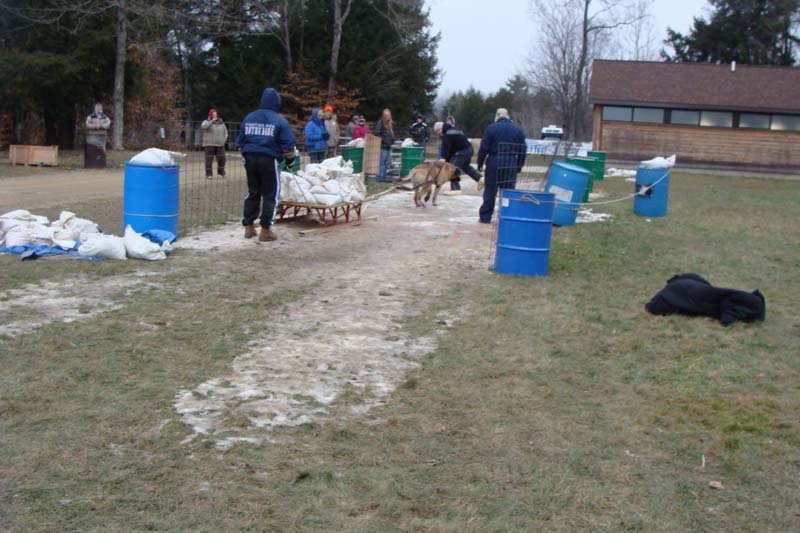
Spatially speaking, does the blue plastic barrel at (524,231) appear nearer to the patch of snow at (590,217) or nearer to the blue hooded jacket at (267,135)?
the blue hooded jacket at (267,135)

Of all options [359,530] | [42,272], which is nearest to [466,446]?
[359,530]

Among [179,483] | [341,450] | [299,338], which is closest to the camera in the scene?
[179,483]

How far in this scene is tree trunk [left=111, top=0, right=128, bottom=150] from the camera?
2957 centimetres

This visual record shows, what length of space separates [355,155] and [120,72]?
16598mm

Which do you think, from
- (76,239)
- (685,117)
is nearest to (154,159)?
(76,239)

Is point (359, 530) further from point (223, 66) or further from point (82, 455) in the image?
point (223, 66)

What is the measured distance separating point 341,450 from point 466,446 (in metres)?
0.68

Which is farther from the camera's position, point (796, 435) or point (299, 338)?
point (299, 338)

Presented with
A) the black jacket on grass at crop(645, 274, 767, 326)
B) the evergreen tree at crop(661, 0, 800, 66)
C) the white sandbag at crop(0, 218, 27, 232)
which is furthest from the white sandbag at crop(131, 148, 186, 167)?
the evergreen tree at crop(661, 0, 800, 66)

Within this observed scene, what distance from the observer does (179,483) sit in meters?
3.90

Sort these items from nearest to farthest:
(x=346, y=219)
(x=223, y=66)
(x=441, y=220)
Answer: (x=346, y=219)
(x=441, y=220)
(x=223, y=66)

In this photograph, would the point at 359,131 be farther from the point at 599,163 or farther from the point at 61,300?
the point at 61,300

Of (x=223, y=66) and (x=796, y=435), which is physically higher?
(x=223, y=66)

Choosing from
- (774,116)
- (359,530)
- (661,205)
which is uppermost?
(774,116)
